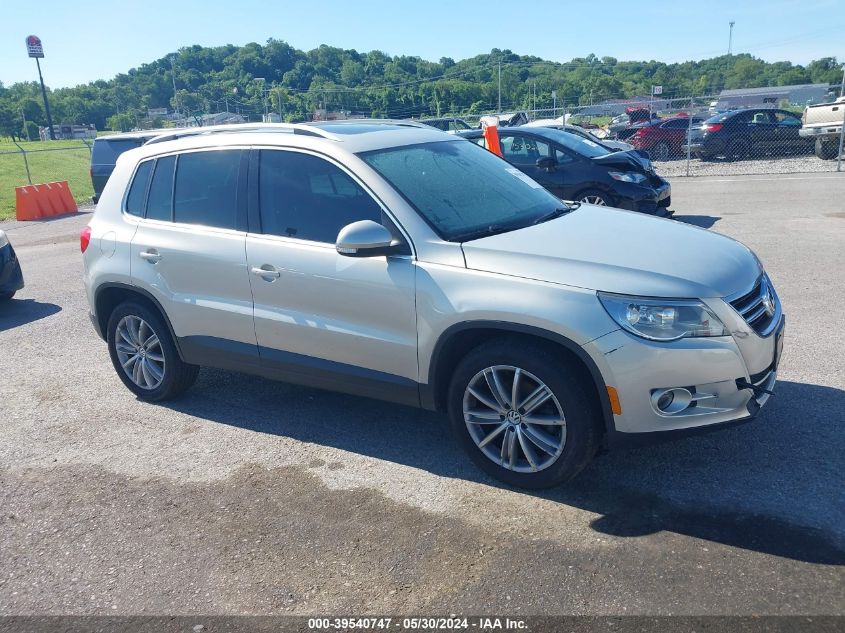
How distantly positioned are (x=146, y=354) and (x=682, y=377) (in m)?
3.85

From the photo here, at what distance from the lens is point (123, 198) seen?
5.67 m

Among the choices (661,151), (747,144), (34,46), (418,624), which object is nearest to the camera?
(418,624)

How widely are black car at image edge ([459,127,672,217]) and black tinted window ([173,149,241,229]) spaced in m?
6.28

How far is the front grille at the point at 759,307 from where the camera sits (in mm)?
3844

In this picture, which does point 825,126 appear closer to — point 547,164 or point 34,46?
point 547,164

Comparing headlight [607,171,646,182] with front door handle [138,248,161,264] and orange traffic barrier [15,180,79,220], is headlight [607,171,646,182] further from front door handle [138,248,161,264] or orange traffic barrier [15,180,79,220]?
orange traffic barrier [15,180,79,220]

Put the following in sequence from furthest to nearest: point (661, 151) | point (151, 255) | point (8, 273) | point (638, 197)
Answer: point (661, 151), point (638, 197), point (8, 273), point (151, 255)

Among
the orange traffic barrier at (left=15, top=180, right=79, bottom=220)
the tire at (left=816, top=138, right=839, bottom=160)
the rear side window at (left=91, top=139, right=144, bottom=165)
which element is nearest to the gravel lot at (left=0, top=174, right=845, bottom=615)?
the rear side window at (left=91, top=139, right=144, bottom=165)

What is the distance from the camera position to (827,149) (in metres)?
20.0

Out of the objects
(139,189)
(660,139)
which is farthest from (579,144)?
(660,139)

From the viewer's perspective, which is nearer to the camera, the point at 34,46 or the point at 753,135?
the point at 753,135

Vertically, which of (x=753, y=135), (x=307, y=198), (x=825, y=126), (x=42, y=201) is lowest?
(x=42, y=201)

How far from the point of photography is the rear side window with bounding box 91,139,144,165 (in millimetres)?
17375

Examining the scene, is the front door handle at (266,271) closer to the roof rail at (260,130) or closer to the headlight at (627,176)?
the roof rail at (260,130)
